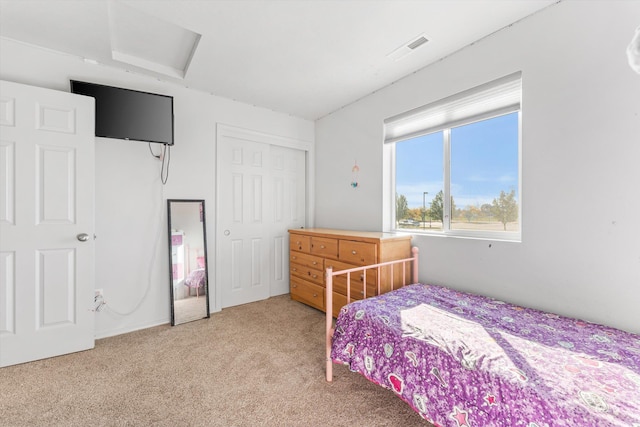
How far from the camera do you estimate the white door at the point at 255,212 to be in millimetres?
3121

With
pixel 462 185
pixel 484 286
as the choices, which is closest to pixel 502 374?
pixel 484 286

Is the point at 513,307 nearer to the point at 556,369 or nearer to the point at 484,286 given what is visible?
the point at 484,286

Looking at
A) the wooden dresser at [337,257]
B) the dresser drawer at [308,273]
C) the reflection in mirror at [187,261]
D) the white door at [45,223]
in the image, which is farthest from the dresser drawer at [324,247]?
the white door at [45,223]

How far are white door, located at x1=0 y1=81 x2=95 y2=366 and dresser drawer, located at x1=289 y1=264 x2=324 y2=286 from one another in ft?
6.45

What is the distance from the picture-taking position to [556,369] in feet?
3.45

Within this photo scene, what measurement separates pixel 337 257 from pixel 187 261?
1.58m

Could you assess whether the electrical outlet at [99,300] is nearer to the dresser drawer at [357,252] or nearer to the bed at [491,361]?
the bed at [491,361]

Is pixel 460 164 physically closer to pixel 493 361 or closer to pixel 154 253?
pixel 493 361

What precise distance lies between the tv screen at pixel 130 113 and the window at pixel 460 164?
2.23 meters

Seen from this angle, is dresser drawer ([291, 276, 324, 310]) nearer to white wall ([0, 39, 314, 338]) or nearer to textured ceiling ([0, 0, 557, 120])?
white wall ([0, 39, 314, 338])

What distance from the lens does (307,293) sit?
10.3 ft

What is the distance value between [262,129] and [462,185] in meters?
2.39

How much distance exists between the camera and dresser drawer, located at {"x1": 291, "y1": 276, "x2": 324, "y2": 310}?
9.72 ft

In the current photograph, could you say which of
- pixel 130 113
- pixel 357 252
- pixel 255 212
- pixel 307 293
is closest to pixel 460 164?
pixel 357 252
